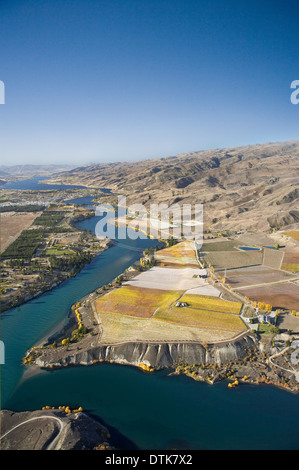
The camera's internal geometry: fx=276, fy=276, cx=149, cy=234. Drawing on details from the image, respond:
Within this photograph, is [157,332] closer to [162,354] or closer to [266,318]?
[162,354]

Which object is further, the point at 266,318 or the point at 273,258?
the point at 273,258

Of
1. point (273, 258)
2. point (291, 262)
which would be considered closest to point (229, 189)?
point (273, 258)

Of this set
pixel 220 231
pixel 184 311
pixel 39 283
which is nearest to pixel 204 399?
pixel 184 311

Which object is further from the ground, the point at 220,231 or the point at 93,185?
the point at 93,185

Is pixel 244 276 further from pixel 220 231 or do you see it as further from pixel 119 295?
pixel 220 231

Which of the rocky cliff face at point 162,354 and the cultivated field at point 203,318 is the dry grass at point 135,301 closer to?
the cultivated field at point 203,318
